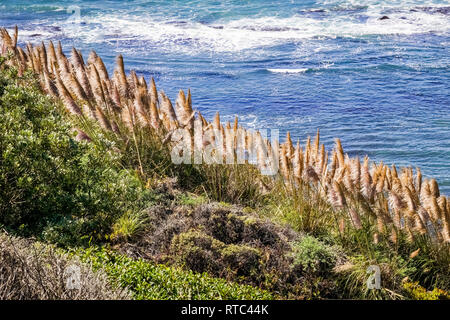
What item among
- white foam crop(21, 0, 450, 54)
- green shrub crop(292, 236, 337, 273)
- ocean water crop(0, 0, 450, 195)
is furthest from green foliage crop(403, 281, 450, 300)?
white foam crop(21, 0, 450, 54)

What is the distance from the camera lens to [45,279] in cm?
402

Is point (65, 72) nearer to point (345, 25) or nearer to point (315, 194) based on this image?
point (315, 194)

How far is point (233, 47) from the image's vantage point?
702 inches

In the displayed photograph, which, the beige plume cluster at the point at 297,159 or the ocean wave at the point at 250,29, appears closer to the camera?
the beige plume cluster at the point at 297,159

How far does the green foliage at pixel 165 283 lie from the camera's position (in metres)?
Answer: 4.61

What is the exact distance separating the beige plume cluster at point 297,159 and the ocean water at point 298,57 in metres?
3.49

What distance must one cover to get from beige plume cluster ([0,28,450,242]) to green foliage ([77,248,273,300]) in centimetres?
125

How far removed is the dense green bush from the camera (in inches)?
218

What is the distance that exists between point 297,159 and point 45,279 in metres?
2.71

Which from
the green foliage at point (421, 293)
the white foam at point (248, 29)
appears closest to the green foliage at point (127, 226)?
the green foliage at point (421, 293)

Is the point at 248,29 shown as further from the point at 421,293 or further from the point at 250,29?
the point at 421,293

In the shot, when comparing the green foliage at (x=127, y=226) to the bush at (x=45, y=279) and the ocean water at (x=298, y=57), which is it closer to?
the bush at (x=45, y=279)
